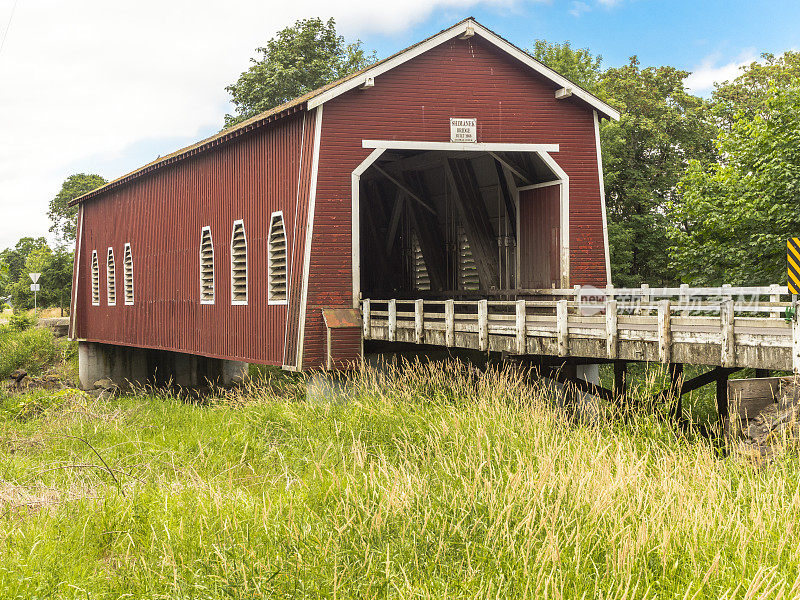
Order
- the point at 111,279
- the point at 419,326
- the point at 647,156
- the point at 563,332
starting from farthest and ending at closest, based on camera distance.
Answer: the point at 647,156 < the point at 111,279 < the point at 419,326 < the point at 563,332

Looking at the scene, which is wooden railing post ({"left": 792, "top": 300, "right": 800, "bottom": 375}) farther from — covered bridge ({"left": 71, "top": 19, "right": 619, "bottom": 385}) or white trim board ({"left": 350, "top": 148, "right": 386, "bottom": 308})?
white trim board ({"left": 350, "top": 148, "right": 386, "bottom": 308})

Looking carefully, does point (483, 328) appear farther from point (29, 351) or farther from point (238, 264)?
point (29, 351)

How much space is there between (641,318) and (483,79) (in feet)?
23.7

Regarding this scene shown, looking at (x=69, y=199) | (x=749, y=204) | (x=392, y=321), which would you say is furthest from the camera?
(x=69, y=199)

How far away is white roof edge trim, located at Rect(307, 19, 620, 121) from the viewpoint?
47.2 ft

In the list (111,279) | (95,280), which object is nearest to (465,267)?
(111,279)

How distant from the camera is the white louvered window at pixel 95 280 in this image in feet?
89.6

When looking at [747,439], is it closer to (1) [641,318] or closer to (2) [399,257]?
(1) [641,318]

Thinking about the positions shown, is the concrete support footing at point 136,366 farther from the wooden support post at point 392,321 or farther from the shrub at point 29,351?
the wooden support post at point 392,321

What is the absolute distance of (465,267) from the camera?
764 inches

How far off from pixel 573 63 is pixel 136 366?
19596 millimetres

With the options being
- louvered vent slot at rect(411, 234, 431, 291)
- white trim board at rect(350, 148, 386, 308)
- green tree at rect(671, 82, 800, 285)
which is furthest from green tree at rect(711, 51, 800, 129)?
white trim board at rect(350, 148, 386, 308)

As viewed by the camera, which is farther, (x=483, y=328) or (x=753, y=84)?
(x=753, y=84)

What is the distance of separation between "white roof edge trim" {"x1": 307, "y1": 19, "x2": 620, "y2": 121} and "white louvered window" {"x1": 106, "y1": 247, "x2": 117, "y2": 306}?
45.7ft
